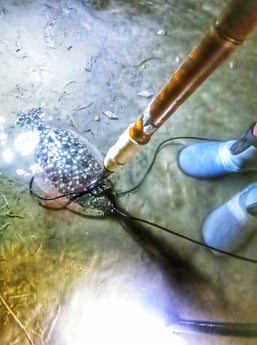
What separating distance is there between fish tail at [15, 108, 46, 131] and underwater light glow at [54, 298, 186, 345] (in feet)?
2.77

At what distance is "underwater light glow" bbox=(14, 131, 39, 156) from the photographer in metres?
1.97

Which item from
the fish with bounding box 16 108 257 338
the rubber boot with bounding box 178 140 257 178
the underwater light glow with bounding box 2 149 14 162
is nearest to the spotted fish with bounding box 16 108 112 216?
the fish with bounding box 16 108 257 338

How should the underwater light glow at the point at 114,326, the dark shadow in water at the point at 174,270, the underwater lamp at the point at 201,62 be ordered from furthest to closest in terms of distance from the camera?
the dark shadow in water at the point at 174,270 → the underwater light glow at the point at 114,326 → the underwater lamp at the point at 201,62

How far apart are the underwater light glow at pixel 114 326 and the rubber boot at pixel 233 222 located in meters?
0.43

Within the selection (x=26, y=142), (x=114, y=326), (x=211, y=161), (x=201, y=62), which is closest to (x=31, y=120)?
(x=26, y=142)

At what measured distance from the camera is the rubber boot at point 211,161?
1.92 meters

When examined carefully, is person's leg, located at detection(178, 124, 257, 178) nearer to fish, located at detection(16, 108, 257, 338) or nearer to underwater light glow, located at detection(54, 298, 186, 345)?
fish, located at detection(16, 108, 257, 338)

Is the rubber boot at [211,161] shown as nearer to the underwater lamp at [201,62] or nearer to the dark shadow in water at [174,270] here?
the dark shadow in water at [174,270]

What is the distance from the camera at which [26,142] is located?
198 cm

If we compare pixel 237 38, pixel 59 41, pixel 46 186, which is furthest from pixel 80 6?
pixel 237 38

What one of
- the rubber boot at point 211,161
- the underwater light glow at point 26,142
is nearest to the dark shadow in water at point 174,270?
the rubber boot at point 211,161

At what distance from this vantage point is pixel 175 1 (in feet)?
8.38

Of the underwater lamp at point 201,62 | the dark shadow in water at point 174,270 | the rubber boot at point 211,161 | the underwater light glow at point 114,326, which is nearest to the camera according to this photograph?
the underwater lamp at point 201,62

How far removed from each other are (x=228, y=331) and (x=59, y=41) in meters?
1.67
